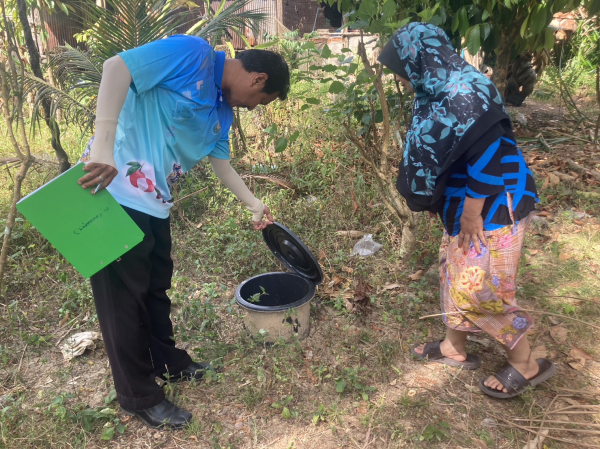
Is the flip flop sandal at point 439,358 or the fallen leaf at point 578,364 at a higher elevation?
the flip flop sandal at point 439,358

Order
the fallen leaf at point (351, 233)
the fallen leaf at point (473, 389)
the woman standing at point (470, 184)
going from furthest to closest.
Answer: the fallen leaf at point (351, 233)
the fallen leaf at point (473, 389)
the woman standing at point (470, 184)

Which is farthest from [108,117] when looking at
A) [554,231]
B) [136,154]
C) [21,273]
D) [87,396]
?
[554,231]

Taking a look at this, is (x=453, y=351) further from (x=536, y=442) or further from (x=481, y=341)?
(x=536, y=442)

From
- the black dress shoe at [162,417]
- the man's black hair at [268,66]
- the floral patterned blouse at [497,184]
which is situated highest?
the man's black hair at [268,66]

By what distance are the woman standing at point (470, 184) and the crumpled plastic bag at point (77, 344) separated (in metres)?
2.12

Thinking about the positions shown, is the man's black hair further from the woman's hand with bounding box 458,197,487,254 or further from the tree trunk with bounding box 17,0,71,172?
the tree trunk with bounding box 17,0,71,172

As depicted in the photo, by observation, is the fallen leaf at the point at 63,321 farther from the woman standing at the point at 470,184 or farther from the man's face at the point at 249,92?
the woman standing at the point at 470,184

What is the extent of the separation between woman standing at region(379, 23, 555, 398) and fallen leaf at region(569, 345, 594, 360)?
12.5 inches

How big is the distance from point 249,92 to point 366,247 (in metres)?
2.02

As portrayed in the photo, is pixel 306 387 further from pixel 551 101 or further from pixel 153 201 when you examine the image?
pixel 551 101

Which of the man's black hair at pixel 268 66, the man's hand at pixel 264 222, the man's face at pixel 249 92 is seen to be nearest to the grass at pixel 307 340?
the man's hand at pixel 264 222

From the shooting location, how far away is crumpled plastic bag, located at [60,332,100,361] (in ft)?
8.58

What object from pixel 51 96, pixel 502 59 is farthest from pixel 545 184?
pixel 51 96

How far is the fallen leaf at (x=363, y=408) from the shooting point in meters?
2.20
